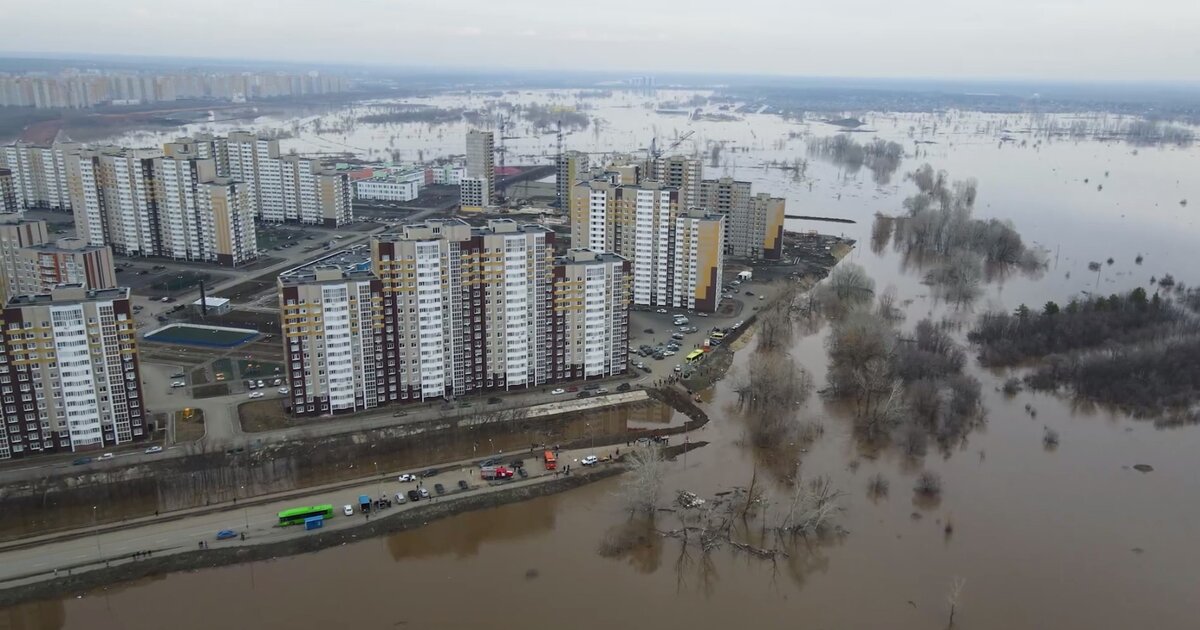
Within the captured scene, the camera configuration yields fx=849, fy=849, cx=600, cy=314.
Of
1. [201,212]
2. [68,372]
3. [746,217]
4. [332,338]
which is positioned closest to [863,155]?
[746,217]

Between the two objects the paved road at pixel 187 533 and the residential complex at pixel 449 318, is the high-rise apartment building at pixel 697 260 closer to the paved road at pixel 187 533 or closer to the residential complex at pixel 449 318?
the residential complex at pixel 449 318

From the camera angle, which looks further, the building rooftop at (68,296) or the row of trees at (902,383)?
the row of trees at (902,383)

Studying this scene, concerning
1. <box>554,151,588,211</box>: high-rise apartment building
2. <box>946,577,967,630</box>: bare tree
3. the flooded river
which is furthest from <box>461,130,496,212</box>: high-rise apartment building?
<box>946,577,967,630</box>: bare tree

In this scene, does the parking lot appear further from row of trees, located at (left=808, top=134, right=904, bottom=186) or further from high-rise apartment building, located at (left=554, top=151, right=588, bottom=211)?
row of trees, located at (left=808, top=134, right=904, bottom=186)

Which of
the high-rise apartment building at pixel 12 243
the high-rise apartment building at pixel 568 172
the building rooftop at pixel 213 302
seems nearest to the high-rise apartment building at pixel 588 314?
the building rooftop at pixel 213 302

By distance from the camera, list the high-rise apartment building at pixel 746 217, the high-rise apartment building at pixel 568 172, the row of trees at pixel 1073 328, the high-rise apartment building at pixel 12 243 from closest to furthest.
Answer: the row of trees at pixel 1073 328
the high-rise apartment building at pixel 12 243
the high-rise apartment building at pixel 746 217
the high-rise apartment building at pixel 568 172

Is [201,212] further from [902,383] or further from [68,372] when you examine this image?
[902,383]
